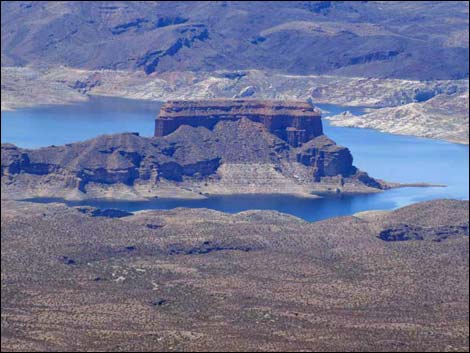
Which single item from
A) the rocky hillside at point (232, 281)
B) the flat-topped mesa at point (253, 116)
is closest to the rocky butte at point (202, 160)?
the flat-topped mesa at point (253, 116)

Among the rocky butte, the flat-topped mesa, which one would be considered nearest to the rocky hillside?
the rocky butte

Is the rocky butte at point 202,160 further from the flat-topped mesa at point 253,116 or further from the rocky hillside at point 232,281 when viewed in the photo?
the rocky hillside at point 232,281

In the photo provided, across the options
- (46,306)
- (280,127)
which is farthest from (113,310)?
(280,127)

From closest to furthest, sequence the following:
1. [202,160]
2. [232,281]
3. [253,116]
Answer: [232,281] < [202,160] < [253,116]

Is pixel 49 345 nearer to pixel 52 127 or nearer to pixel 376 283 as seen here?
pixel 376 283

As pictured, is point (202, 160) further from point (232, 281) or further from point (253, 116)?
point (232, 281)

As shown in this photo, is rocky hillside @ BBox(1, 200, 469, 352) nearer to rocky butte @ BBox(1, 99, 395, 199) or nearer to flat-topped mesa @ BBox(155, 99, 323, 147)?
rocky butte @ BBox(1, 99, 395, 199)

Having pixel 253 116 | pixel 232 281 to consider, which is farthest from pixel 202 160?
pixel 232 281
